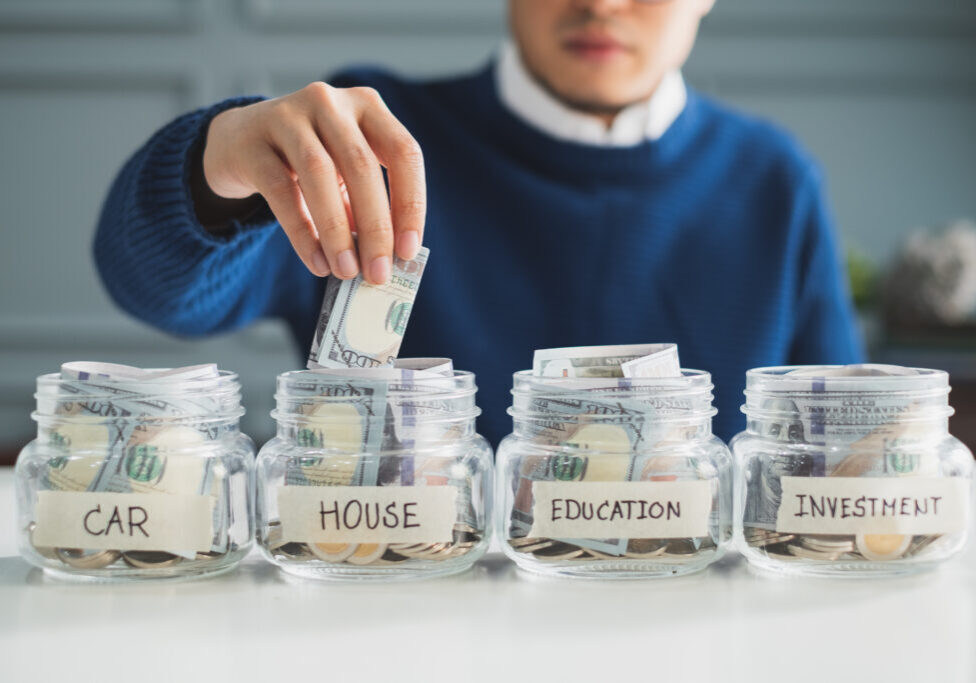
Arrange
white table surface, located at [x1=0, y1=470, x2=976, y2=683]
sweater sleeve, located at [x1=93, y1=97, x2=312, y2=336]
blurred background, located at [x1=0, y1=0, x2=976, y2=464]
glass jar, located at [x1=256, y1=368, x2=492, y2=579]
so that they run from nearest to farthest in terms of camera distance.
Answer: white table surface, located at [x1=0, y1=470, x2=976, y2=683]
glass jar, located at [x1=256, y1=368, x2=492, y2=579]
sweater sleeve, located at [x1=93, y1=97, x2=312, y2=336]
blurred background, located at [x1=0, y1=0, x2=976, y2=464]

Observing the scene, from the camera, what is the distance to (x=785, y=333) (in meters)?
1.54

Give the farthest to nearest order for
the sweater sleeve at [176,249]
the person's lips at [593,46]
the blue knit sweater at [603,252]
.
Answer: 1. the blue knit sweater at [603,252]
2. the person's lips at [593,46]
3. the sweater sleeve at [176,249]

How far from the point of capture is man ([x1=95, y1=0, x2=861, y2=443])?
4.45 ft

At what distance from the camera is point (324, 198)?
640mm

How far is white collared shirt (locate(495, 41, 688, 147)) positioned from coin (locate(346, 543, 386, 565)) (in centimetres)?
101

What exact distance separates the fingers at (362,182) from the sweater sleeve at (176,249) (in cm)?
23

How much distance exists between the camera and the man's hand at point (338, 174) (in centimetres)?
64

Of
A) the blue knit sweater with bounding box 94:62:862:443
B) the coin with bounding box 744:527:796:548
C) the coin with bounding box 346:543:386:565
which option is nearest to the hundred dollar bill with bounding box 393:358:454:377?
the coin with bounding box 346:543:386:565

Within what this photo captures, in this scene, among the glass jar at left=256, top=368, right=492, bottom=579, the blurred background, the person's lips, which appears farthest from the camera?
the blurred background

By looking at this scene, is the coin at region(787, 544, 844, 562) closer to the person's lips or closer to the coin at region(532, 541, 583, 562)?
the coin at region(532, 541, 583, 562)

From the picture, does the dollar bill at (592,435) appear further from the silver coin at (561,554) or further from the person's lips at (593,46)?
the person's lips at (593,46)

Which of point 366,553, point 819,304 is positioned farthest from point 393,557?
point 819,304

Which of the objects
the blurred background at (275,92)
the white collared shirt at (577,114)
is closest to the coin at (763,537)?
the white collared shirt at (577,114)

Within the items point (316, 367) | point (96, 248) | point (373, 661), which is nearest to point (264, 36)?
point (96, 248)
